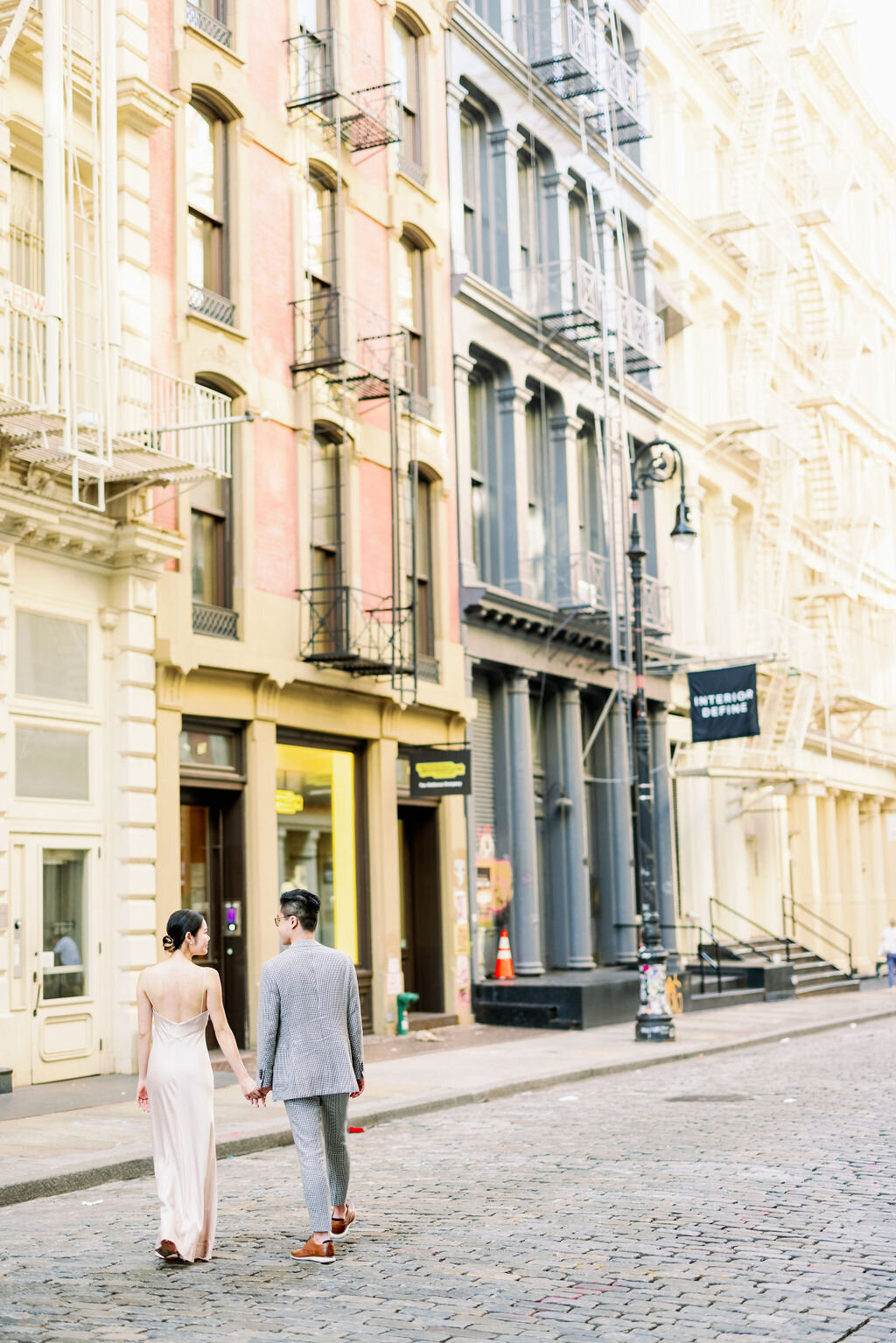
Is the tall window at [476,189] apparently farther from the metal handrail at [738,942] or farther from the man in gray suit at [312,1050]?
the man in gray suit at [312,1050]

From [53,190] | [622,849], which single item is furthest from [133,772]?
[622,849]

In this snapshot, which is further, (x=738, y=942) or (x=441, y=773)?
(x=738, y=942)

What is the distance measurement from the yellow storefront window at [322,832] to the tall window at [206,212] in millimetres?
5722

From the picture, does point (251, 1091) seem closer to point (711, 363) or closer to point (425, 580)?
point (425, 580)

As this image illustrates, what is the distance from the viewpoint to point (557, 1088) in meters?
16.3

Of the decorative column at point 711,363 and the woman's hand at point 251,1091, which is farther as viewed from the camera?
the decorative column at point 711,363

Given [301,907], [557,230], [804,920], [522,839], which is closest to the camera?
[301,907]

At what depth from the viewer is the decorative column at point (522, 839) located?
25.3 m

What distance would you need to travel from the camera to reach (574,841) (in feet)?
89.3

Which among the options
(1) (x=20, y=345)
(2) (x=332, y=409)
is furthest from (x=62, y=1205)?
(2) (x=332, y=409)

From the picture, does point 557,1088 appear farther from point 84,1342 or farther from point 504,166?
point 504,166

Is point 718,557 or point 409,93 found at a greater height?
point 409,93

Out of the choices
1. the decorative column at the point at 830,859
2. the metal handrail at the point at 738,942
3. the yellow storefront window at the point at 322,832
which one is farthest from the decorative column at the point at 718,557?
the yellow storefront window at the point at 322,832

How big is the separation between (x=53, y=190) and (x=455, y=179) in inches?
467
